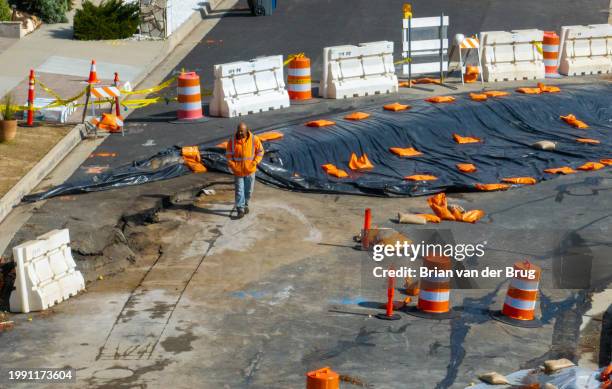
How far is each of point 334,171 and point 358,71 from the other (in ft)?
17.8

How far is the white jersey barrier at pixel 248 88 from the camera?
2500 cm

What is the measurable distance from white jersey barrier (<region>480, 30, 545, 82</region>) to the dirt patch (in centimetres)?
1027

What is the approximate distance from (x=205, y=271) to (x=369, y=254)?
→ 2.60 metres

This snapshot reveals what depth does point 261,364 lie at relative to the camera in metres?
14.3

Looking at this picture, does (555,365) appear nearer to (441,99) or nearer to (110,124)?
(441,99)

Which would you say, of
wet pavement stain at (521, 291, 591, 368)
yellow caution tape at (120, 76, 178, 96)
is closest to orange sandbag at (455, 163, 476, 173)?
wet pavement stain at (521, 291, 591, 368)

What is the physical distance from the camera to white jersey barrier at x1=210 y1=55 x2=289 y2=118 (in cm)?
2500

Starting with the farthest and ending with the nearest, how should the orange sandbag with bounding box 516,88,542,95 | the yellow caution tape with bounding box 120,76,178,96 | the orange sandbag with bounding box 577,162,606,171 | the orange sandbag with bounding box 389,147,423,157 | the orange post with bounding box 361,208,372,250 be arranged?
the orange sandbag with bounding box 516,88,542,95
the yellow caution tape with bounding box 120,76,178,96
the orange sandbag with bounding box 389,147,423,157
the orange sandbag with bounding box 577,162,606,171
the orange post with bounding box 361,208,372,250

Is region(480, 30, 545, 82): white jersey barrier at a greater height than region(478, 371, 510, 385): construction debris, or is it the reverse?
region(480, 30, 545, 82): white jersey barrier

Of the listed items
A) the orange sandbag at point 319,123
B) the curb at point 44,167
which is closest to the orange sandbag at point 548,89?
the orange sandbag at point 319,123

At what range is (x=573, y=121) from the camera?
83.9ft

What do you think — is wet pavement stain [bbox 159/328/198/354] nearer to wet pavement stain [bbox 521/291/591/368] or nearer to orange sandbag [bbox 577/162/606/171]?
wet pavement stain [bbox 521/291/591/368]

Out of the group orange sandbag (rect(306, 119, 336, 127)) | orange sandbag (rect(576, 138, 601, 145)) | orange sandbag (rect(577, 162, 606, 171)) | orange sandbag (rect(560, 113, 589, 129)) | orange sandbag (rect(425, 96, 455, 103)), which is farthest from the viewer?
orange sandbag (rect(425, 96, 455, 103))

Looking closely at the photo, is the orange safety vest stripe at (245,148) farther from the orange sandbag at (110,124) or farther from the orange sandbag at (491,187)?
the orange sandbag at (110,124)
